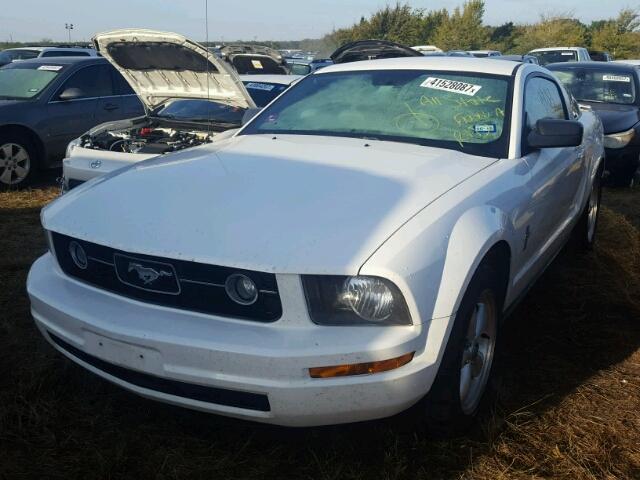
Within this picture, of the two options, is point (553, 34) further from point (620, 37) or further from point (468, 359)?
point (468, 359)

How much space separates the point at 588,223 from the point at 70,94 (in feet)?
18.8

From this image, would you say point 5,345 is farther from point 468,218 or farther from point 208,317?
point 468,218

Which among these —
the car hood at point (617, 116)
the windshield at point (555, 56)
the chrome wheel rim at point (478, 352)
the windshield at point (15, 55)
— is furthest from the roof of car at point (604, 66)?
the windshield at point (15, 55)

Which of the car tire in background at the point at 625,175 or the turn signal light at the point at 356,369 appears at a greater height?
the turn signal light at the point at 356,369

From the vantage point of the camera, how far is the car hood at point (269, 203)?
7.09ft

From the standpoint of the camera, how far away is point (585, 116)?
5.14m

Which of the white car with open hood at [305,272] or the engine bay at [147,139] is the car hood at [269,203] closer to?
the white car with open hood at [305,272]

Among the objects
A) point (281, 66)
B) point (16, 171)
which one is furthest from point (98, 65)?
point (281, 66)

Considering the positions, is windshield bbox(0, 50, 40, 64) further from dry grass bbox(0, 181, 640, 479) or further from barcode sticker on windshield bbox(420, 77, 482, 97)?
barcode sticker on windshield bbox(420, 77, 482, 97)

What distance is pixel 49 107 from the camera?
7.32m

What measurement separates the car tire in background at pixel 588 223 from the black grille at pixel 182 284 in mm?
3308

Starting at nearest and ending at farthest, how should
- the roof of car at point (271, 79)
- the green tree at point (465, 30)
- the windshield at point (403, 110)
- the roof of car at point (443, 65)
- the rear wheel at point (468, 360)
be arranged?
the rear wheel at point (468, 360)
the windshield at point (403, 110)
the roof of car at point (443, 65)
the roof of car at point (271, 79)
the green tree at point (465, 30)

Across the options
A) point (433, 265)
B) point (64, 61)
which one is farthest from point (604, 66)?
point (433, 265)

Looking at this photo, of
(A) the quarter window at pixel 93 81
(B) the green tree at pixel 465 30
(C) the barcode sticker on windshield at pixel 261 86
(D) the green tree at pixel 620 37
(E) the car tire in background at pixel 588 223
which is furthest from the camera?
(B) the green tree at pixel 465 30
